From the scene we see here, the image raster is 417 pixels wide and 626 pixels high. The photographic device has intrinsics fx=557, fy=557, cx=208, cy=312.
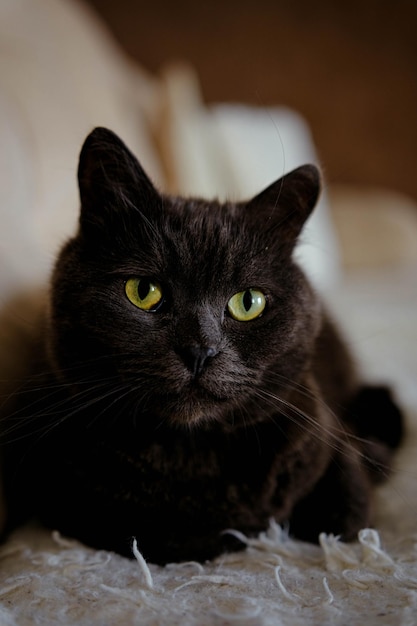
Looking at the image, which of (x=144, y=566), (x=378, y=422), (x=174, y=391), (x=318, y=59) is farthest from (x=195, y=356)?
(x=318, y=59)

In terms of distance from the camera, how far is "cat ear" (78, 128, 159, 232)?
2.59 feet

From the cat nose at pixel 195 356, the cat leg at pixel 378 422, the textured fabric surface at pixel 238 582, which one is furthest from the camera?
the cat leg at pixel 378 422

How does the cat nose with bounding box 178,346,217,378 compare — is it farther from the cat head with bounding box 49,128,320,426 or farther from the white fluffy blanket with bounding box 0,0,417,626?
the white fluffy blanket with bounding box 0,0,417,626

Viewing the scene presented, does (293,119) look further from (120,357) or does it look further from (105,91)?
(120,357)

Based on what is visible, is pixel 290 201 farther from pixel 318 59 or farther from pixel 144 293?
pixel 318 59

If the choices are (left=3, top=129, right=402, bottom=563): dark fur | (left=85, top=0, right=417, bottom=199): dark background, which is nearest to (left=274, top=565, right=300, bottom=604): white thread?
(left=3, top=129, right=402, bottom=563): dark fur

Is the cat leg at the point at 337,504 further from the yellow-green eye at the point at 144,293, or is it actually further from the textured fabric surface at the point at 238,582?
the yellow-green eye at the point at 144,293

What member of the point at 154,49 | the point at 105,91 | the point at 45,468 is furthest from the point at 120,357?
the point at 154,49

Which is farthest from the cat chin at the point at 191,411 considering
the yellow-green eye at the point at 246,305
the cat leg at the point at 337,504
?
the cat leg at the point at 337,504

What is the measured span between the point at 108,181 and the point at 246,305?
0.89 feet

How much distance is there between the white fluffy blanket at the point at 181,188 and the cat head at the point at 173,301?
21cm

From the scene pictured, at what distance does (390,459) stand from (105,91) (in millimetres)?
1578

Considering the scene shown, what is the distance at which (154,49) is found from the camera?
312 cm

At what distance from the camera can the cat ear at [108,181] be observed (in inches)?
31.1
